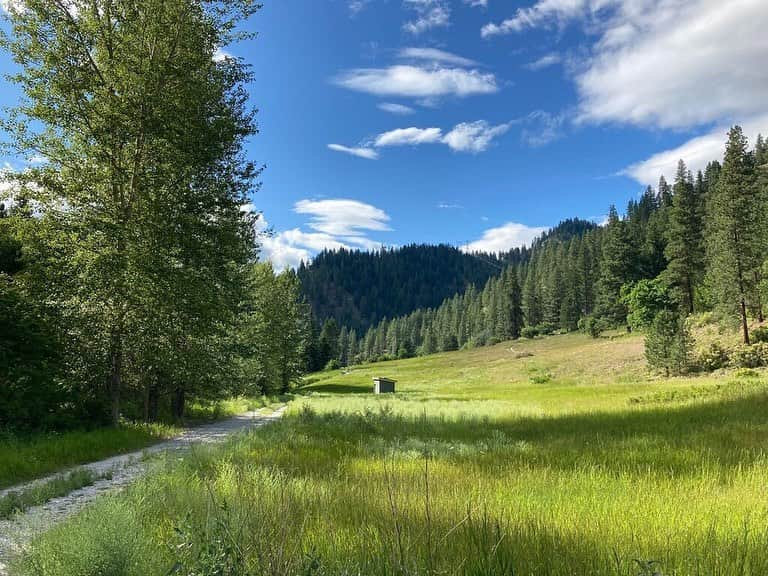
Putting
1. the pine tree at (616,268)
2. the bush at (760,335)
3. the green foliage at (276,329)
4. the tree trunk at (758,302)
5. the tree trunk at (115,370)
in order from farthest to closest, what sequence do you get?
the pine tree at (616,268) → the tree trunk at (758,302) → the green foliage at (276,329) → the bush at (760,335) → the tree trunk at (115,370)

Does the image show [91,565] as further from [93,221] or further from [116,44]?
[116,44]

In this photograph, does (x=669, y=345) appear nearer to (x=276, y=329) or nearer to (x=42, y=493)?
(x=276, y=329)

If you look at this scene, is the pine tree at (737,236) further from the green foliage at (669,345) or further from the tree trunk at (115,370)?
the tree trunk at (115,370)

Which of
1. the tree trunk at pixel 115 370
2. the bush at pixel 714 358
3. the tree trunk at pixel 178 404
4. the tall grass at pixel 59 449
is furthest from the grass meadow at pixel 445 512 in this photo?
the bush at pixel 714 358

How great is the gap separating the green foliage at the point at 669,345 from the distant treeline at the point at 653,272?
2284 mm

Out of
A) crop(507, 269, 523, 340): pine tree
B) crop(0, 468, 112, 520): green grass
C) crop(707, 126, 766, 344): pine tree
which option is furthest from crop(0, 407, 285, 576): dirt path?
crop(507, 269, 523, 340): pine tree

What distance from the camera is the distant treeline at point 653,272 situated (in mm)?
46625

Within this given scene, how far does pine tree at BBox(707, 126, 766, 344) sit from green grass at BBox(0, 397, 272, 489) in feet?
174

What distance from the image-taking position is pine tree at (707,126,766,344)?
150ft

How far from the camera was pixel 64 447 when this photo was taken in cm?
1149

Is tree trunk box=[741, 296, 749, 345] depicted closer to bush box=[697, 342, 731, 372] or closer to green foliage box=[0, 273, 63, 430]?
bush box=[697, 342, 731, 372]

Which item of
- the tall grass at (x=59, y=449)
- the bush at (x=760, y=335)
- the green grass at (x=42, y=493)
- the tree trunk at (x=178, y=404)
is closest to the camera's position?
the green grass at (x=42, y=493)

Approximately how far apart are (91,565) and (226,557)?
3.80 feet

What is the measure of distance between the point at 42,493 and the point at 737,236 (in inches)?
2299
